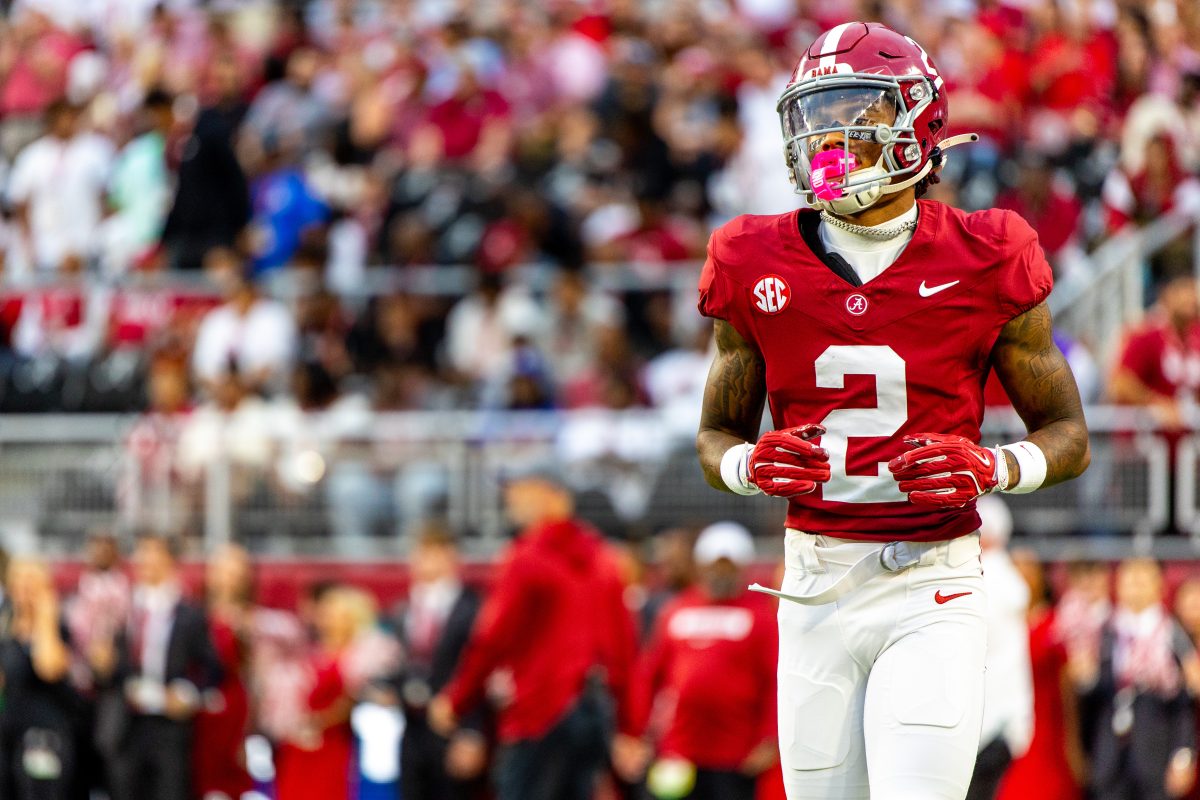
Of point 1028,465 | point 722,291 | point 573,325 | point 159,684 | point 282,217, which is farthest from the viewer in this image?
point 282,217

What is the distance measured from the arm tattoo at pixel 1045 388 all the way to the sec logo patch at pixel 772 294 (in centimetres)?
49

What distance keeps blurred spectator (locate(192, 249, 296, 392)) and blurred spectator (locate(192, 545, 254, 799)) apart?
1.65 m

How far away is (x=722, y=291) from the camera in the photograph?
5.07 m

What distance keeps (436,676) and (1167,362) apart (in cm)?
405

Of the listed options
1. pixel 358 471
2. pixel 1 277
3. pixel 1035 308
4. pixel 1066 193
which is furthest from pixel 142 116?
pixel 1035 308

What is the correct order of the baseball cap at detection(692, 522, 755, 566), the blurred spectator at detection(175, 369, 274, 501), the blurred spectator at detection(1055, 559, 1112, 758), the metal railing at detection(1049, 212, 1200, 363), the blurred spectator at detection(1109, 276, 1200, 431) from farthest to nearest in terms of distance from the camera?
the blurred spectator at detection(175, 369, 274, 501) < the metal railing at detection(1049, 212, 1200, 363) < the blurred spectator at detection(1109, 276, 1200, 431) < the blurred spectator at detection(1055, 559, 1112, 758) < the baseball cap at detection(692, 522, 755, 566)

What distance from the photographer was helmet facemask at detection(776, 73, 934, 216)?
495 cm

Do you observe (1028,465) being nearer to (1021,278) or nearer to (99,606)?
(1021,278)

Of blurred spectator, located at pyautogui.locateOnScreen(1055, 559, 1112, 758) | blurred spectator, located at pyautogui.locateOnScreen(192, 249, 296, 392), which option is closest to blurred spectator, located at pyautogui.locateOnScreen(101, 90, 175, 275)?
blurred spectator, located at pyautogui.locateOnScreen(192, 249, 296, 392)

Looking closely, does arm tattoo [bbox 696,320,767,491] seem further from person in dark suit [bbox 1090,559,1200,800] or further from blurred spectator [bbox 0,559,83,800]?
blurred spectator [bbox 0,559,83,800]

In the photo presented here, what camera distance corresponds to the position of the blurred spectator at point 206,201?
48.2ft

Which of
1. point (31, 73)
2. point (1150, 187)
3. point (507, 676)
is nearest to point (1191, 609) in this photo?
point (1150, 187)

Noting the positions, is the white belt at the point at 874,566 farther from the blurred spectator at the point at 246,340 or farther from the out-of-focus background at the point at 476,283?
the blurred spectator at the point at 246,340

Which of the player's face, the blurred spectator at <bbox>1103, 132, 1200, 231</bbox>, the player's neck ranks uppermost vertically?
the blurred spectator at <bbox>1103, 132, 1200, 231</bbox>
